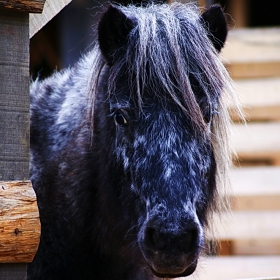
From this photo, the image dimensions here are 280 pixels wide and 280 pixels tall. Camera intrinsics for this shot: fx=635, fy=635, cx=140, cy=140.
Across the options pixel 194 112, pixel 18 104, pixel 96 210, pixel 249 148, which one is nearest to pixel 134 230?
pixel 96 210

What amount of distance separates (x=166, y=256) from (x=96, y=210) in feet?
2.83

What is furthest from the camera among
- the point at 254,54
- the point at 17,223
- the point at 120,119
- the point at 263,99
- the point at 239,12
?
the point at 239,12

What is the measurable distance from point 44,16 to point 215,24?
85cm

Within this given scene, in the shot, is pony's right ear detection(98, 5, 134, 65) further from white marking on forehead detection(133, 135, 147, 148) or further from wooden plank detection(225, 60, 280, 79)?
wooden plank detection(225, 60, 280, 79)

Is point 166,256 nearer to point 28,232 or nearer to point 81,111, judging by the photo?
point 28,232

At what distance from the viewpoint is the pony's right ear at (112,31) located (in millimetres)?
3006

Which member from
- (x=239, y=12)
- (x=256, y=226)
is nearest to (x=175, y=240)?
(x=256, y=226)

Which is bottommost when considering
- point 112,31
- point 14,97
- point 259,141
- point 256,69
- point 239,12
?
point 259,141

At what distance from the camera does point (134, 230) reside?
2939 millimetres

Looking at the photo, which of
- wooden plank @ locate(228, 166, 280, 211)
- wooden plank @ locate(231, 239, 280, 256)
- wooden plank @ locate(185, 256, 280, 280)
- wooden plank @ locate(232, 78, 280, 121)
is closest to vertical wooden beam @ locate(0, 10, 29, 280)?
wooden plank @ locate(185, 256, 280, 280)

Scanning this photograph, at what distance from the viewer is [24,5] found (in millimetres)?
2480

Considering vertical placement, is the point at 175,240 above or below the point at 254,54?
below

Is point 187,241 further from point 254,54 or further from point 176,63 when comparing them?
point 254,54

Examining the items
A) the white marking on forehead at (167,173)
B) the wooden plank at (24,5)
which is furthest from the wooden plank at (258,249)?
the wooden plank at (24,5)
